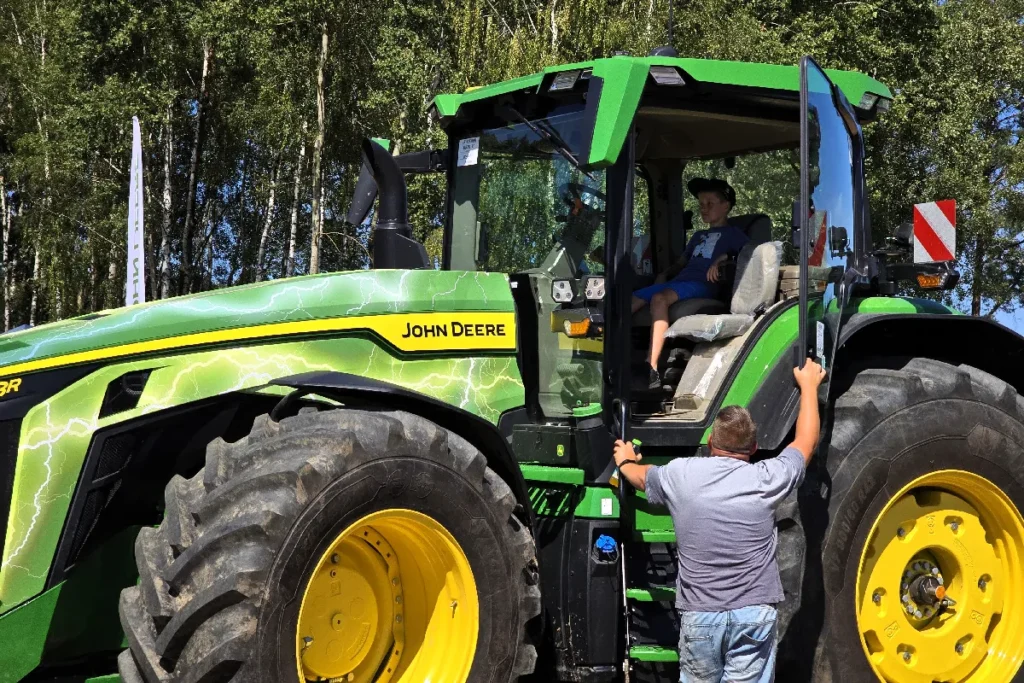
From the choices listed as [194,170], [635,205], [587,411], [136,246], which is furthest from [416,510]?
[194,170]

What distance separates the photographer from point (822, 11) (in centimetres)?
2534

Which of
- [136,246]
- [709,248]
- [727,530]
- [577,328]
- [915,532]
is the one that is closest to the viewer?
[727,530]

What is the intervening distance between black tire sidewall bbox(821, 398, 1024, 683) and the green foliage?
47.3 ft

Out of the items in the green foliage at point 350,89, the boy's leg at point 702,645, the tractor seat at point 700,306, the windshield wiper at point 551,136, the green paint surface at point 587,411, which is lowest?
the boy's leg at point 702,645

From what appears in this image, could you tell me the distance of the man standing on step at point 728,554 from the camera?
13.2 ft

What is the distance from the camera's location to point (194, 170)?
30.5 m

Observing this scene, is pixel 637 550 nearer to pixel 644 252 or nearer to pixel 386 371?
pixel 386 371

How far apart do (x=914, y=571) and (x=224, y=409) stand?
3162mm

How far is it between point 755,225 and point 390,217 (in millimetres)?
1830

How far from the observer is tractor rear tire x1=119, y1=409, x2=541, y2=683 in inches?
135

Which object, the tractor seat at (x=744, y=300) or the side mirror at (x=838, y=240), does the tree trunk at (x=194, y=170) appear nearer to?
the tractor seat at (x=744, y=300)

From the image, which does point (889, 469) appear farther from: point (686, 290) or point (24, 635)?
point (24, 635)

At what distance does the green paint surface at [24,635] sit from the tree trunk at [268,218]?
2631 centimetres

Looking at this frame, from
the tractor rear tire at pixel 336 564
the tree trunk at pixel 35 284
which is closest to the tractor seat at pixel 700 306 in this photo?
the tractor rear tire at pixel 336 564
